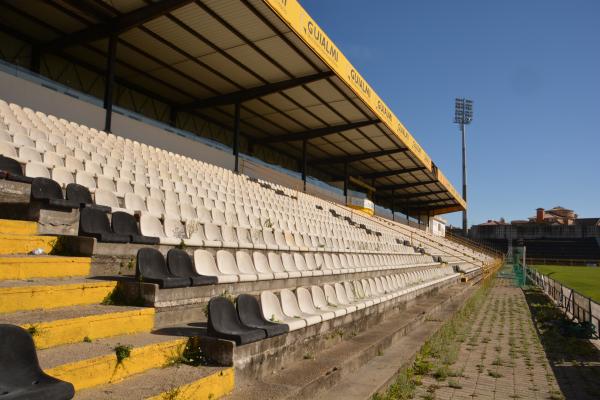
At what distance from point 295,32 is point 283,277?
8.85m

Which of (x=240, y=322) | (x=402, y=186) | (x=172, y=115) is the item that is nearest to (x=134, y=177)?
(x=240, y=322)

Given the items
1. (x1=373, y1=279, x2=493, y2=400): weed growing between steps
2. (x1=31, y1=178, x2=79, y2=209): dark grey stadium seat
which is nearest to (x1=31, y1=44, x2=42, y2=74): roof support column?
(x1=31, y1=178, x2=79, y2=209): dark grey stadium seat

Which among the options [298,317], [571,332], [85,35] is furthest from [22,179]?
[85,35]

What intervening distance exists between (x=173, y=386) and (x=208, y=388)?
12.6 inches

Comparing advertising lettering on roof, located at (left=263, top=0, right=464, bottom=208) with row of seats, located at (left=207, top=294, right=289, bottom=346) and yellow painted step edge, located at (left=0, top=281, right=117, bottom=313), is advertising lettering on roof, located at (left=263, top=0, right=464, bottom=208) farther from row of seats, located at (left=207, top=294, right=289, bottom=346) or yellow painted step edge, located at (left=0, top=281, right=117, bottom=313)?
yellow painted step edge, located at (left=0, top=281, right=117, bottom=313)

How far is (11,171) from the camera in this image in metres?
4.70

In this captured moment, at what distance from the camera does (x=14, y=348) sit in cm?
194

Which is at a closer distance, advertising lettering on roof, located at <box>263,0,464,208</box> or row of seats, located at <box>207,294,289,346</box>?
row of seats, located at <box>207,294,289,346</box>

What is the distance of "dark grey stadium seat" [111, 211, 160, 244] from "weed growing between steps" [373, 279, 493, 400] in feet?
8.83

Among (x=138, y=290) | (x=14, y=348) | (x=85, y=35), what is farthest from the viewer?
(x=85, y=35)

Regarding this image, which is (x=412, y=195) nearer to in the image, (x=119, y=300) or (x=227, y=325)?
(x=227, y=325)

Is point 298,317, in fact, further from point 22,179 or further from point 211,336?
point 22,179

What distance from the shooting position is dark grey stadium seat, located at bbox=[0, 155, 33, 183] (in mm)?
4305

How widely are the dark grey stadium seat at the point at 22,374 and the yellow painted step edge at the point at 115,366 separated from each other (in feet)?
0.72
